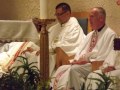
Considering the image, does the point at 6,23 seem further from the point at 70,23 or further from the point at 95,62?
the point at 70,23

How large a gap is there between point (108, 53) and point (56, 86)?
0.55 m

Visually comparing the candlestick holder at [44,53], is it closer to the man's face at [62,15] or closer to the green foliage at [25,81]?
the green foliage at [25,81]

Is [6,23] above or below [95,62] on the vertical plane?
above

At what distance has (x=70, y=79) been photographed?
270cm

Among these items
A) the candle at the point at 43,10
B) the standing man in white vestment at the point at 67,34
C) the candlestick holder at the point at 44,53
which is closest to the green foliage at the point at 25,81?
the candlestick holder at the point at 44,53

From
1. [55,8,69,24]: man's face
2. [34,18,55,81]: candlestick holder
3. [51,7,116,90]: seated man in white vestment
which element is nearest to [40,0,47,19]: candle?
[34,18,55,81]: candlestick holder

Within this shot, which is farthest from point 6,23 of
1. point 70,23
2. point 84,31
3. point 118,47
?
point 84,31

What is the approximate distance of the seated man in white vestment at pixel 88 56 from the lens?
270 cm

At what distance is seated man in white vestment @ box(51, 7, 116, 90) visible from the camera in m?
2.70

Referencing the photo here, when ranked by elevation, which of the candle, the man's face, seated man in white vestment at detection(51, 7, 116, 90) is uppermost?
the man's face

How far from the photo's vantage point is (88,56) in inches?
117

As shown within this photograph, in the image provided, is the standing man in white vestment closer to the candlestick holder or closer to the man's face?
the man's face

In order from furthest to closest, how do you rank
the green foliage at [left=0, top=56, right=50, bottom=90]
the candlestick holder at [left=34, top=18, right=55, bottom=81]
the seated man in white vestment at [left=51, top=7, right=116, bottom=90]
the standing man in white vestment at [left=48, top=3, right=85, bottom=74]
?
the standing man in white vestment at [left=48, top=3, right=85, bottom=74]
the seated man in white vestment at [left=51, top=7, right=116, bottom=90]
the candlestick holder at [left=34, top=18, right=55, bottom=81]
the green foliage at [left=0, top=56, right=50, bottom=90]

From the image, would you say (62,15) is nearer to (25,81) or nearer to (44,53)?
(44,53)
